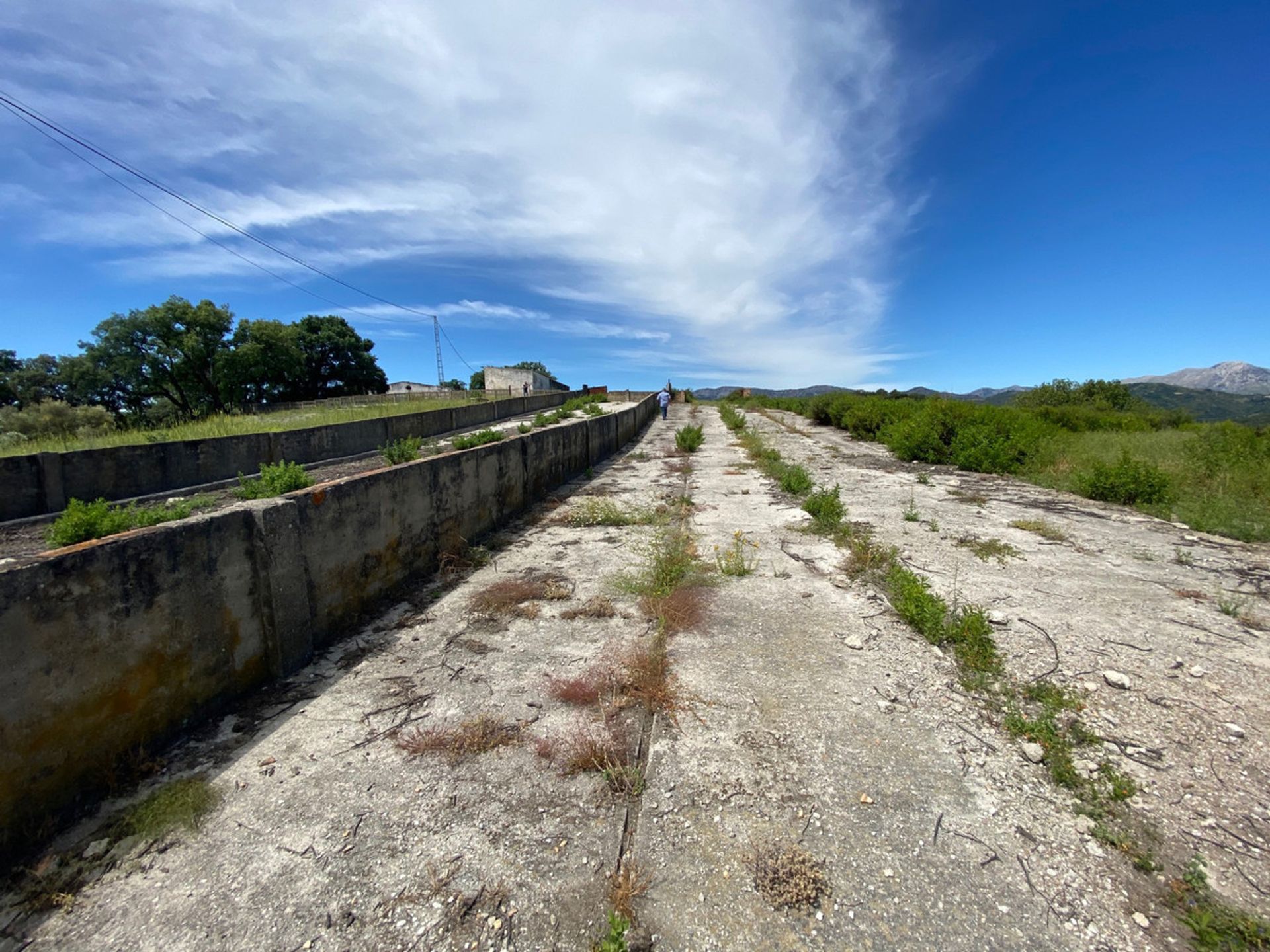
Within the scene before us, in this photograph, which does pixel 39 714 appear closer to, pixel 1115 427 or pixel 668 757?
pixel 668 757

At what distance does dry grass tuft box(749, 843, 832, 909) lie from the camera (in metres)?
1.75

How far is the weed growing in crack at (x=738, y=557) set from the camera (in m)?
4.84

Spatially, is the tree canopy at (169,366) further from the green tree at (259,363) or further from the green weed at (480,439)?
the green weed at (480,439)

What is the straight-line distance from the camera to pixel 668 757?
2.43 meters

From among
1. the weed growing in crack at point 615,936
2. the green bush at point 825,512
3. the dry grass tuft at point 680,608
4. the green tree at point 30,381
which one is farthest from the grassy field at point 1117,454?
the green tree at point 30,381

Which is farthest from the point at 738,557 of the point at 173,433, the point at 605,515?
the point at 173,433

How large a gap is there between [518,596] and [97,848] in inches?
104

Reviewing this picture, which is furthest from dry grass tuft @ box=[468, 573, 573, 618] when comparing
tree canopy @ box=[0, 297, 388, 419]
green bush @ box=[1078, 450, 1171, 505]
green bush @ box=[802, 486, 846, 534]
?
tree canopy @ box=[0, 297, 388, 419]

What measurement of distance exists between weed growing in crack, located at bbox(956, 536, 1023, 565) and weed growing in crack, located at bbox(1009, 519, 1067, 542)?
664mm

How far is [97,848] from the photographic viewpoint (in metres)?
1.92

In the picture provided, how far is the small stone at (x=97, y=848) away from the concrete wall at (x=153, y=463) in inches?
319

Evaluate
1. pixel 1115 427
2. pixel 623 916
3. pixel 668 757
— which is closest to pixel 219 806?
pixel 623 916

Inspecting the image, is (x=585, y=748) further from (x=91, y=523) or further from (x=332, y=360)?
(x=332, y=360)

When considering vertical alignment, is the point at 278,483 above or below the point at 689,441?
above
